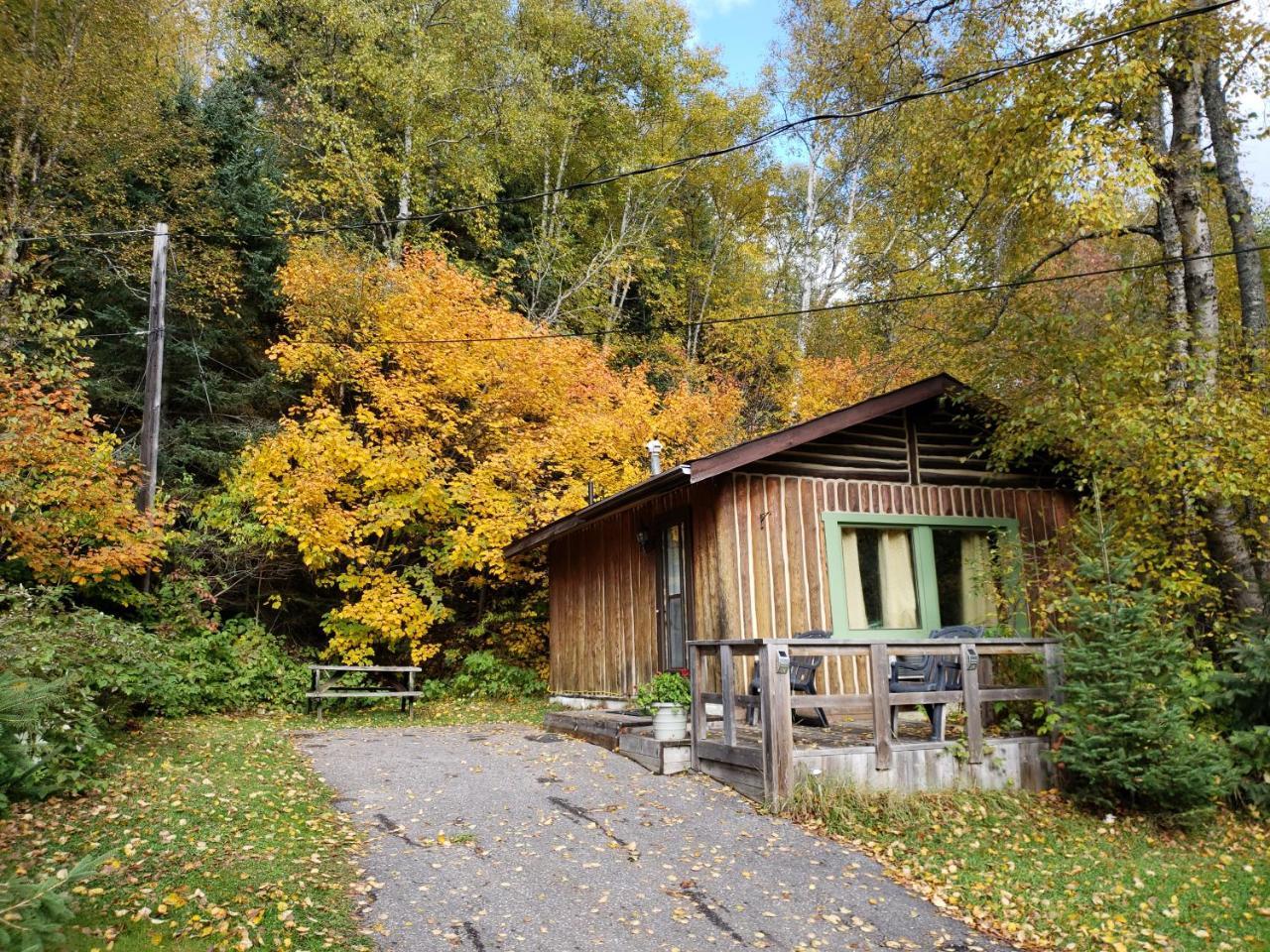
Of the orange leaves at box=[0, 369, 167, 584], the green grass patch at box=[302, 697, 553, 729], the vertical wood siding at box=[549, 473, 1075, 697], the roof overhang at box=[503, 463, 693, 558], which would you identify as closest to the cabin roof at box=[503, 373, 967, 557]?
the roof overhang at box=[503, 463, 693, 558]

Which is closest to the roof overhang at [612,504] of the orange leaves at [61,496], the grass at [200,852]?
the grass at [200,852]

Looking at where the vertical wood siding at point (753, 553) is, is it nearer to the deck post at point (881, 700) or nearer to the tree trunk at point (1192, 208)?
the deck post at point (881, 700)

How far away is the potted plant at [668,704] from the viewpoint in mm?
8109

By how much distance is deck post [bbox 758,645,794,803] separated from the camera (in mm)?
6652

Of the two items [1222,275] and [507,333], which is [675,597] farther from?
[1222,275]

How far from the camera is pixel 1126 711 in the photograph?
22.5 ft

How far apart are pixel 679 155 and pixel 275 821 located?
2039 centimetres

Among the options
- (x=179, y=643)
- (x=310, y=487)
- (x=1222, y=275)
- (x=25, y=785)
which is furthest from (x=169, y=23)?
(x=1222, y=275)

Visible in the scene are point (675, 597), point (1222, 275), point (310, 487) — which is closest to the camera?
point (675, 597)

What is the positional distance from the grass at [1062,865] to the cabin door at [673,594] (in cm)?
371

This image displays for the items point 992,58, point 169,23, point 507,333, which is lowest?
point 507,333

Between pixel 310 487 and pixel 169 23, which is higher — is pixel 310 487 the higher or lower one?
the lower one

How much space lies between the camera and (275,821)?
20.1 ft

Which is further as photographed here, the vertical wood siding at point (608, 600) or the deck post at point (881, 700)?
the vertical wood siding at point (608, 600)
